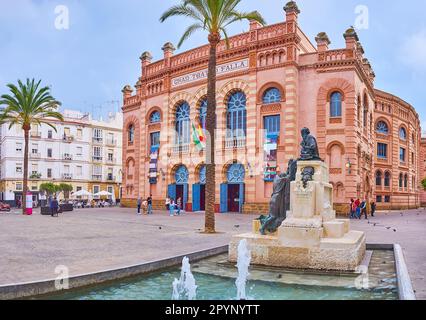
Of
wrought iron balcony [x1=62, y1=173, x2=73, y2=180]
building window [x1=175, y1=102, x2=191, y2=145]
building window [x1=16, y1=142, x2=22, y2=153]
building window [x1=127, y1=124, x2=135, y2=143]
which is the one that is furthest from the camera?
wrought iron balcony [x1=62, y1=173, x2=73, y2=180]

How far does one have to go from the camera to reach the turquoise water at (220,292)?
683 centimetres

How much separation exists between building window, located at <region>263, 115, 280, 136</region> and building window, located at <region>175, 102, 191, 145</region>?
8.02 metres

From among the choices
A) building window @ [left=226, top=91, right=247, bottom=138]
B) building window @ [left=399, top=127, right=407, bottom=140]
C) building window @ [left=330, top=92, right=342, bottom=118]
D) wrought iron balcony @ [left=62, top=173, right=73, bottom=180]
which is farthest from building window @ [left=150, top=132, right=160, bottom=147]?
building window @ [left=399, top=127, right=407, bottom=140]

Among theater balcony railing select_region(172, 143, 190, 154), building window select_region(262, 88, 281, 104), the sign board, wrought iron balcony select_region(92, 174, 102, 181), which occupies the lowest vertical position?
wrought iron balcony select_region(92, 174, 102, 181)

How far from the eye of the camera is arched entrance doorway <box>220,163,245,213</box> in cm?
3400

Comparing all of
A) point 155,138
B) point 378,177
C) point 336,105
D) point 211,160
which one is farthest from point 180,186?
point 378,177

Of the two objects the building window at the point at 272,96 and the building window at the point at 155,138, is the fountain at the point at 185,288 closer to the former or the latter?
the building window at the point at 272,96

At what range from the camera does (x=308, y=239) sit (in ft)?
31.3

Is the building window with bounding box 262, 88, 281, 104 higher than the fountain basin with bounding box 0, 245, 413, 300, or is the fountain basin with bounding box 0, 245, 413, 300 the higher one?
the building window with bounding box 262, 88, 281, 104

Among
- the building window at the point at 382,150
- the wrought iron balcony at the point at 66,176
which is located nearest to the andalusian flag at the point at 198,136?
the building window at the point at 382,150

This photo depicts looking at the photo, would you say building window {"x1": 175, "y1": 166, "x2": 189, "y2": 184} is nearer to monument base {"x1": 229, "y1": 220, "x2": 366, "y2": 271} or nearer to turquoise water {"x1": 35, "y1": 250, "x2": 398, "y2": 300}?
monument base {"x1": 229, "y1": 220, "x2": 366, "y2": 271}

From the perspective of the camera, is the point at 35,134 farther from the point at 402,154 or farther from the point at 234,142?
the point at 402,154

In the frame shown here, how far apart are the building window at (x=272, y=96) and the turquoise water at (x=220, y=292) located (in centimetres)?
2566
